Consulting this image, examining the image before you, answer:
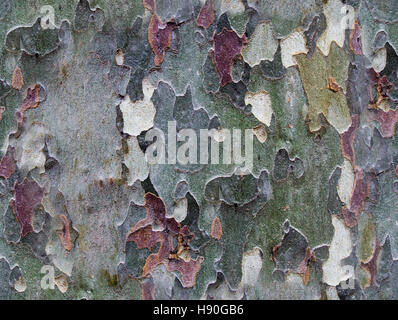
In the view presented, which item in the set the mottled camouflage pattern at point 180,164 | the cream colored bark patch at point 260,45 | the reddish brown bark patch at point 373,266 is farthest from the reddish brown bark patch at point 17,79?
the reddish brown bark patch at point 373,266

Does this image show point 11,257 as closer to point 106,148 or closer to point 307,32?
point 106,148

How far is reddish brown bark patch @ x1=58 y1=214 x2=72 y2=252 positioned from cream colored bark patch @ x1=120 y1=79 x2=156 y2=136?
24 cm

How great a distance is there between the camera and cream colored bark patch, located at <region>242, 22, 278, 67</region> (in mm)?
1201

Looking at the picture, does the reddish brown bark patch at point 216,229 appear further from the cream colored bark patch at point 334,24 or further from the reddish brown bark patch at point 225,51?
the cream colored bark patch at point 334,24

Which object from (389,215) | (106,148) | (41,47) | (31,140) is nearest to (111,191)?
(106,148)

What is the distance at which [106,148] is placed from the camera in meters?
1.18

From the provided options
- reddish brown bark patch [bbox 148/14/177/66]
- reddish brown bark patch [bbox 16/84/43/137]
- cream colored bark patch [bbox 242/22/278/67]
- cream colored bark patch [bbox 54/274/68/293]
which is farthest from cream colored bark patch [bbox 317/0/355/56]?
cream colored bark patch [bbox 54/274/68/293]

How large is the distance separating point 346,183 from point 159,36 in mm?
531

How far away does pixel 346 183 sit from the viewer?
4.05 feet

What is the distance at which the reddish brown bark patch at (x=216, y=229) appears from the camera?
119 cm

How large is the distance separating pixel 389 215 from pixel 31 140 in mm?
839

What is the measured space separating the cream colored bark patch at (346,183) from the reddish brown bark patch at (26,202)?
67 centimetres

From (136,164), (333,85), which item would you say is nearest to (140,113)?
(136,164)

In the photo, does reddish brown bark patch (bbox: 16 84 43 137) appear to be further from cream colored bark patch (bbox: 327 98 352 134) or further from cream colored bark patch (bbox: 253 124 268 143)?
cream colored bark patch (bbox: 327 98 352 134)
